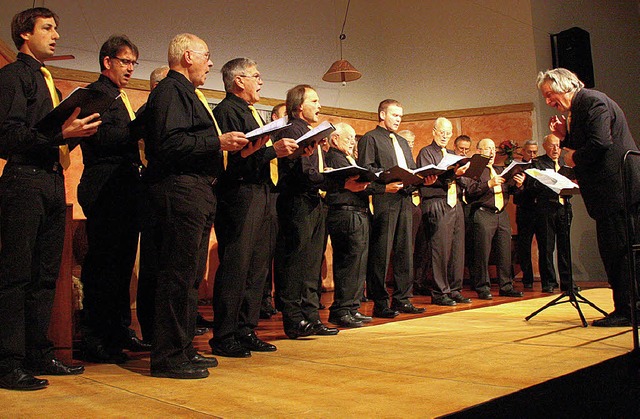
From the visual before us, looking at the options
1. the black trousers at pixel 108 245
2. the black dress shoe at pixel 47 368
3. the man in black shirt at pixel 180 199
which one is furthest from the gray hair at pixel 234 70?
the black dress shoe at pixel 47 368

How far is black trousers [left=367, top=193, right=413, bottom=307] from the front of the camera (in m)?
5.41

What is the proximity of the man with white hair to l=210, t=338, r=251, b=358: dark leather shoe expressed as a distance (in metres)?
2.43

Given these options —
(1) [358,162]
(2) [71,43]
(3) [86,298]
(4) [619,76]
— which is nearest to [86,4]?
(2) [71,43]

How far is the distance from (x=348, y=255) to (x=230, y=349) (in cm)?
170

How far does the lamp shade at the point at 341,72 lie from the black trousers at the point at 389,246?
303cm

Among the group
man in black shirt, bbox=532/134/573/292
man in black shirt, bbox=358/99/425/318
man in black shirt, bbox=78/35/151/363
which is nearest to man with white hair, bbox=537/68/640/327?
man in black shirt, bbox=358/99/425/318

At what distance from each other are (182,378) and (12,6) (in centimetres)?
557

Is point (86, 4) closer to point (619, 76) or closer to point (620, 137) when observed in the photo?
point (620, 137)

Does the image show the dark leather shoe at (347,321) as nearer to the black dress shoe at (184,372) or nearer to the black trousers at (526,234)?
the black dress shoe at (184,372)

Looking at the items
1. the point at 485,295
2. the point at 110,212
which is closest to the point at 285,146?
the point at 110,212

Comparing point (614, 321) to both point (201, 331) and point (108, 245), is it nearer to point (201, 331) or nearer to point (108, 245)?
point (201, 331)

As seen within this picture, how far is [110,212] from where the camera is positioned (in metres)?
3.66

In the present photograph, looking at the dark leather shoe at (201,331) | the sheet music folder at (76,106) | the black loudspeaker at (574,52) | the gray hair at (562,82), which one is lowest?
the dark leather shoe at (201,331)

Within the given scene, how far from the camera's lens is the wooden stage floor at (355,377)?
7.72 feet
